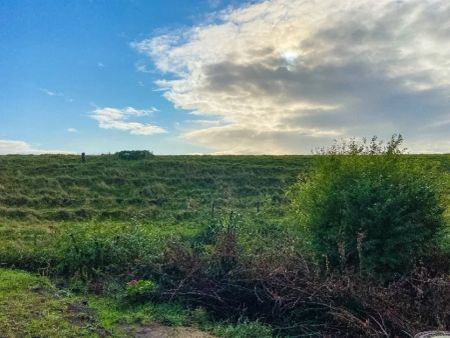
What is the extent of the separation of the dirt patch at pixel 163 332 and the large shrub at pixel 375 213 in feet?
9.42

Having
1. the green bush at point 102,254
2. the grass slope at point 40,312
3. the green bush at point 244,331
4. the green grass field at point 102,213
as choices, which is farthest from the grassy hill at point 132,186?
the green bush at point 244,331

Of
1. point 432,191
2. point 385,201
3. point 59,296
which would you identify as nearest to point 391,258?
point 385,201

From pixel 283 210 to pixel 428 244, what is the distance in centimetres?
1032

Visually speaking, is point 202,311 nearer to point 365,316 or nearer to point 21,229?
point 365,316

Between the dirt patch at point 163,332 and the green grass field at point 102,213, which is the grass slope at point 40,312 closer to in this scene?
the green grass field at point 102,213

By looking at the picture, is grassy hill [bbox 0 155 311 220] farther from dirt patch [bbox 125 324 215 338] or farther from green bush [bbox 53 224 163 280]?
dirt patch [bbox 125 324 215 338]

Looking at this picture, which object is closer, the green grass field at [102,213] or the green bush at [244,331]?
the green bush at [244,331]

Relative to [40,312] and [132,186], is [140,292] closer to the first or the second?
[40,312]

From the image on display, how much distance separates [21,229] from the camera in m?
15.6

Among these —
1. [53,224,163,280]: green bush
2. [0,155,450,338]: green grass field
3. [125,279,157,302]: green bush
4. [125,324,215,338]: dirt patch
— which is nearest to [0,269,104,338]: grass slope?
[0,155,450,338]: green grass field

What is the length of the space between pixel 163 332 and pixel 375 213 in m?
4.54

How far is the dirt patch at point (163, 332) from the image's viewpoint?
6.67m

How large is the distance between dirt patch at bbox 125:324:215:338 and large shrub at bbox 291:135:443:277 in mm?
2870

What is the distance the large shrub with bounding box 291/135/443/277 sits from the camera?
356 inches
